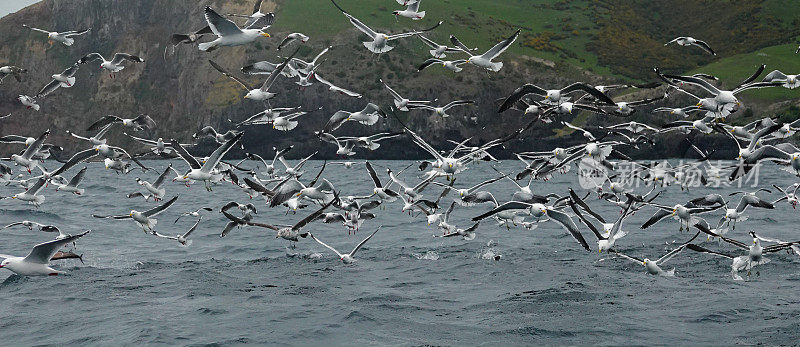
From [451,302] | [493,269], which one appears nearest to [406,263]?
[493,269]

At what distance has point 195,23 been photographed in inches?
4528

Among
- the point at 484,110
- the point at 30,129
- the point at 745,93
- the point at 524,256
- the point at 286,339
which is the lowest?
the point at 30,129

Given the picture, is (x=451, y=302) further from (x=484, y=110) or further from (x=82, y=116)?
(x=82, y=116)

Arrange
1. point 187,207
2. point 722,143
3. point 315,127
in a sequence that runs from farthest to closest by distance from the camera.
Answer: point 315,127
point 722,143
point 187,207

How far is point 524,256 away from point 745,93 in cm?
7008

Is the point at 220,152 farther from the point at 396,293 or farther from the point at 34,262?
the point at 396,293

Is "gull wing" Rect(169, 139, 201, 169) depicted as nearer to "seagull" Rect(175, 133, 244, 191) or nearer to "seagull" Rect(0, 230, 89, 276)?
"seagull" Rect(175, 133, 244, 191)

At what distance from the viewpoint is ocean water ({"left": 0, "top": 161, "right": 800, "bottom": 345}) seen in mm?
12773

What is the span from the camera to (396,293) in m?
15.7

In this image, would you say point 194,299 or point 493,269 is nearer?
point 194,299

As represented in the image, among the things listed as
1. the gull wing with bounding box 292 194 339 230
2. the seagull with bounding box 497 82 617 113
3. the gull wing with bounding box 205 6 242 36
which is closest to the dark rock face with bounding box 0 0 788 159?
the seagull with bounding box 497 82 617 113

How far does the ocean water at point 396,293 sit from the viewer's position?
12.8 m

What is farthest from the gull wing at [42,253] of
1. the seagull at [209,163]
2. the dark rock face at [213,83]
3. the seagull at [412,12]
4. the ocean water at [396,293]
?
the dark rock face at [213,83]

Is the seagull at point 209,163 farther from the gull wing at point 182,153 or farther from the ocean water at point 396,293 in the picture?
the ocean water at point 396,293
